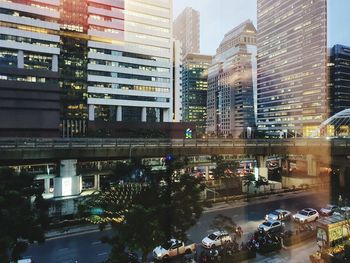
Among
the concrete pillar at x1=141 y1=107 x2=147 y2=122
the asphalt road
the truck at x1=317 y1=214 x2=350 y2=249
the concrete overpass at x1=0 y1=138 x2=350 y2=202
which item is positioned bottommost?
the asphalt road

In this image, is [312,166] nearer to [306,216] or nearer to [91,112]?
[306,216]

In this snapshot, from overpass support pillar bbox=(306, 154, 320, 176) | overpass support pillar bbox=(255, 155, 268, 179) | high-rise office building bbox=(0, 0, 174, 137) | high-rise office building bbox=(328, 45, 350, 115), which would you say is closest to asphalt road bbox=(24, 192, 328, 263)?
overpass support pillar bbox=(255, 155, 268, 179)

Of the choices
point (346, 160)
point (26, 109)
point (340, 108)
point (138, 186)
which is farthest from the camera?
point (340, 108)

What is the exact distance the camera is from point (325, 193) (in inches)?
1884

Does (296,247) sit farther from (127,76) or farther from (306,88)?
(306,88)

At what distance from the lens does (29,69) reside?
236 ft

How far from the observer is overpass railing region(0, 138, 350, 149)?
123 ft

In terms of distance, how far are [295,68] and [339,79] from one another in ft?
76.5

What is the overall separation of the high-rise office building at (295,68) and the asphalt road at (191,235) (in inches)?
5276

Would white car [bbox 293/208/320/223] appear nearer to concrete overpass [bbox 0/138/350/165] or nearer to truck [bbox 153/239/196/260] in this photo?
truck [bbox 153/239/196/260]

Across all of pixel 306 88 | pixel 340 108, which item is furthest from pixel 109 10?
pixel 340 108

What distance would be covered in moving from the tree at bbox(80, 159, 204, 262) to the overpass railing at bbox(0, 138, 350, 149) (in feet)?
61.6

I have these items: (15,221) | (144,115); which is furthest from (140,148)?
(144,115)

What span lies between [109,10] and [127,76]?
67.2ft
